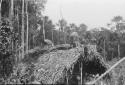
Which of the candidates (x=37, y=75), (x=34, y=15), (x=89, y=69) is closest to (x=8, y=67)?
(x=37, y=75)

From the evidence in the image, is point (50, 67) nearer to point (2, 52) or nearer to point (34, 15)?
point (2, 52)

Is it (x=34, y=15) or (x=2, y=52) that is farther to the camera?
(x=34, y=15)

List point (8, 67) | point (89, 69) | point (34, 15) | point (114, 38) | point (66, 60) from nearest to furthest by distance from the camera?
point (8, 67)
point (66, 60)
point (89, 69)
point (34, 15)
point (114, 38)

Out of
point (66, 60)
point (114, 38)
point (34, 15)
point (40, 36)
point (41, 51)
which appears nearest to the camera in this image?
point (66, 60)

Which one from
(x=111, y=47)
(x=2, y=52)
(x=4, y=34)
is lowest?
(x=111, y=47)

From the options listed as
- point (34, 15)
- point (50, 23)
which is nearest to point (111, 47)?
point (50, 23)

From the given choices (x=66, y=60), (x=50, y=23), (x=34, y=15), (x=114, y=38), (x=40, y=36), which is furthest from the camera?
(x=50, y=23)

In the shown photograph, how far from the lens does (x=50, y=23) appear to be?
31.5 meters

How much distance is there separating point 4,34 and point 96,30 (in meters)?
21.6

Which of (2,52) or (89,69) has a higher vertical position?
(2,52)

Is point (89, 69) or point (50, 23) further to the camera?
point (50, 23)

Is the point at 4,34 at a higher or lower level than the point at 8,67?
higher

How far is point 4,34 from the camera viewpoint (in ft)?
25.8

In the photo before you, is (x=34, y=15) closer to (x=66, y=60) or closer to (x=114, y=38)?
(x=114, y=38)
